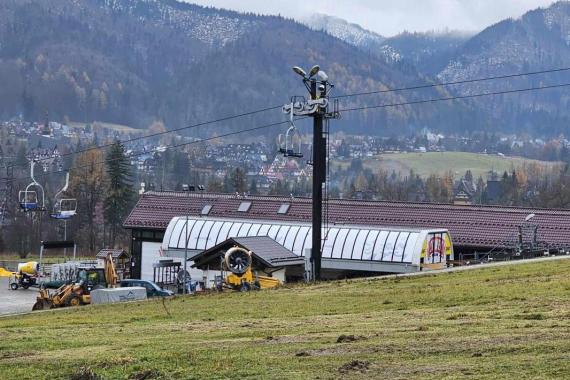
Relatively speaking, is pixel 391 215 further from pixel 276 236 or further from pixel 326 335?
pixel 326 335

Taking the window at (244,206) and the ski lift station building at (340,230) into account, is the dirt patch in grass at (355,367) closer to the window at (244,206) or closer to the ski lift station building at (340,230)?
the ski lift station building at (340,230)

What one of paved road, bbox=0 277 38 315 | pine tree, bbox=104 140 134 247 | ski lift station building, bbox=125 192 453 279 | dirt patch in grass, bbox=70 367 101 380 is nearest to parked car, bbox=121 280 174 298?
ski lift station building, bbox=125 192 453 279

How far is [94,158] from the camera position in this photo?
19812 centimetres

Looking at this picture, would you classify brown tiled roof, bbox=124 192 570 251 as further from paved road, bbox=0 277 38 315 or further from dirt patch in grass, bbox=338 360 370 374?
dirt patch in grass, bbox=338 360 370 374

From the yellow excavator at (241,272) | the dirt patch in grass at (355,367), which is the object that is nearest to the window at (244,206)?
the yellow excavator at (241,272)

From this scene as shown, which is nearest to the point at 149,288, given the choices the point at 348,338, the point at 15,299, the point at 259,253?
the point at 259,253

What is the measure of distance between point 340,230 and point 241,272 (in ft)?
50.1

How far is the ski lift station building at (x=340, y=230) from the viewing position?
61219mm

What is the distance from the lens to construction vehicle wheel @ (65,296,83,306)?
49.9m

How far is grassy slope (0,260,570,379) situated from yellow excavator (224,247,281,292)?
10.3 metres

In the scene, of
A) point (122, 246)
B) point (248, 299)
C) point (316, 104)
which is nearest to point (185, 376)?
point (248, 299)

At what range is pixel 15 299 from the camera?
223 ft

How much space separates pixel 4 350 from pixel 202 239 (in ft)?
145

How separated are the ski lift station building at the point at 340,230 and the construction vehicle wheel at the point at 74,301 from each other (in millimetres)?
8014
